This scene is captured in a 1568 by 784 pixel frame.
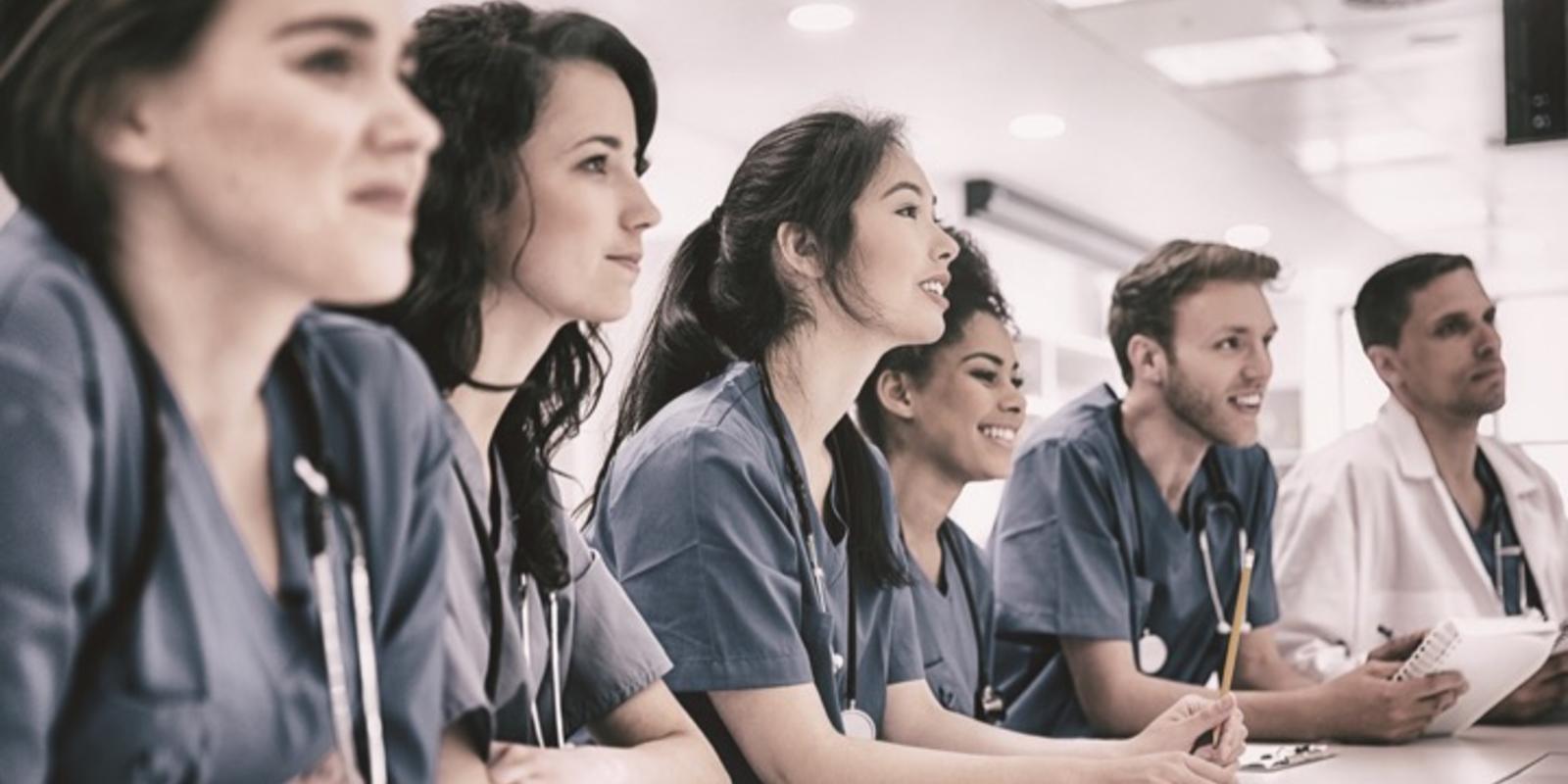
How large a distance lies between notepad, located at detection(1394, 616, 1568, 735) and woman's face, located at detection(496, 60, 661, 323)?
135 cm

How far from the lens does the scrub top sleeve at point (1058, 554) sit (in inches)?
98.5

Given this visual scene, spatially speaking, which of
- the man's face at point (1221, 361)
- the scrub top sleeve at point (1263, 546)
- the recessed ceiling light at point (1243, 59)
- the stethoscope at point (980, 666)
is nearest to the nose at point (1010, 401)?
the stethoscope at point (980, 666)

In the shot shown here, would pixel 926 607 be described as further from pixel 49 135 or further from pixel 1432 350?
pixel 49 135

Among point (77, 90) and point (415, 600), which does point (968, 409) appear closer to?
point (415, 600)

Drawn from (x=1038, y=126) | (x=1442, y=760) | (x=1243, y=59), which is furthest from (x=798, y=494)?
(x=1038, y=126)

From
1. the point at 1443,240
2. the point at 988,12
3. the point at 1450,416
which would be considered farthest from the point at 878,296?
the point at 1443,240

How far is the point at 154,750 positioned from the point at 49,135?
1.03ft

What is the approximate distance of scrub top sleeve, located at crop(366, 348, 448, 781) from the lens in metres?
1.00

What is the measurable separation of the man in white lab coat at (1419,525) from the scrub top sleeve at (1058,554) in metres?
0.51

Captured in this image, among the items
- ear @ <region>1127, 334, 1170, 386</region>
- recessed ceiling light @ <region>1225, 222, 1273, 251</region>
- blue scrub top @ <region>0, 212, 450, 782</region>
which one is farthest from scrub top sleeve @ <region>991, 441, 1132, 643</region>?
recessed ceiling light @ <region>1225, 222, 1273, 251</region>

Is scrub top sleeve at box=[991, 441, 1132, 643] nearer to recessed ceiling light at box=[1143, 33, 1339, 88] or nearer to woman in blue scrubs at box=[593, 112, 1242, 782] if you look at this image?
woman in blue scrubs at box=[593, 112, 1242, 782]

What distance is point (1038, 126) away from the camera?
5.89 metres

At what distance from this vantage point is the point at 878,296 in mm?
1914

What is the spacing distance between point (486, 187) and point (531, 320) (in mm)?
118
